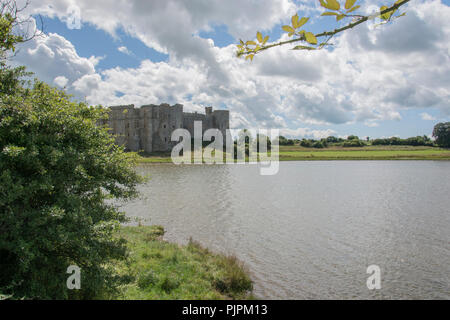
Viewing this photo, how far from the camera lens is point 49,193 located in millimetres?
6387

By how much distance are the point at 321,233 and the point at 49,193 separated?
43.7ft

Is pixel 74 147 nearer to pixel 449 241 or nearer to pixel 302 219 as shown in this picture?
pixel 302 219

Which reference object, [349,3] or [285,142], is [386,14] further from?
[285,142]

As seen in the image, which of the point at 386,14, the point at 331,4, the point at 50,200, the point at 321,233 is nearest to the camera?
the point at 331,4

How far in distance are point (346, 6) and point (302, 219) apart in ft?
59.3

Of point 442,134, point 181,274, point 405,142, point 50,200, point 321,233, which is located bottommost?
point 321,233

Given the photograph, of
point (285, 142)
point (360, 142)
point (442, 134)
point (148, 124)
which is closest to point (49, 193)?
point (148, 124)

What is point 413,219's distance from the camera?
61.8ft

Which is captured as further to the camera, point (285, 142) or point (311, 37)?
point (285, 142)

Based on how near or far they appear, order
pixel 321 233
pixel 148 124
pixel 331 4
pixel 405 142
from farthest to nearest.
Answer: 1. pixel 405 142
2. pixel 148 124
3. pixel 321 233
4. pixel 331 4

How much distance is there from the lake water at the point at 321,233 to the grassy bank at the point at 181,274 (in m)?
0.93

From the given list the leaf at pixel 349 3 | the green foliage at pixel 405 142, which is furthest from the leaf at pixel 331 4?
the green foliage at pixel 405 142

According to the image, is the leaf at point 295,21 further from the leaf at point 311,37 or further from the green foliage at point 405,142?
the green foliage at point 405,142
